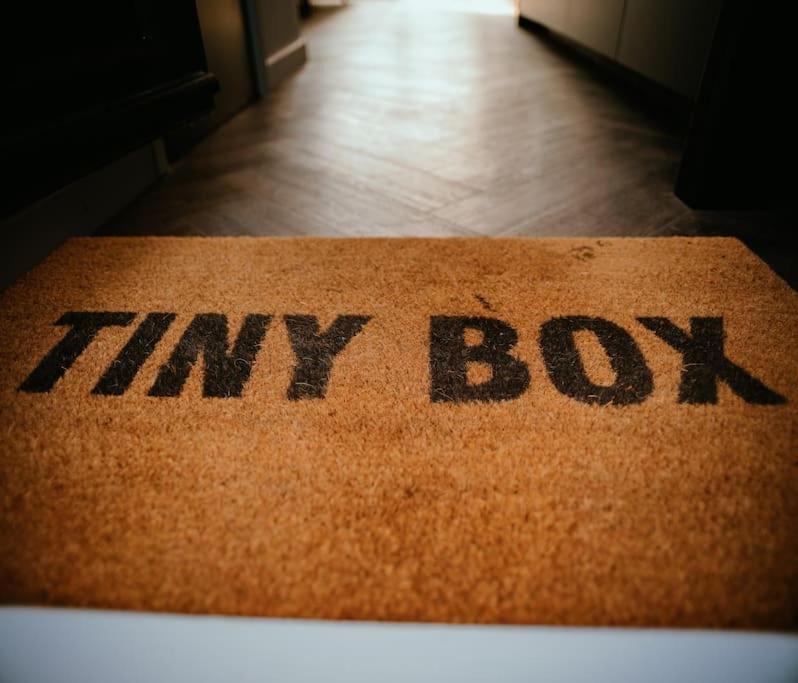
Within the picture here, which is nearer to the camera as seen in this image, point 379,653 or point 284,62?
point 379,653

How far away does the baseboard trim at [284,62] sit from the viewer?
284cm

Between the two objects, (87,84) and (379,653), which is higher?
(87,84)

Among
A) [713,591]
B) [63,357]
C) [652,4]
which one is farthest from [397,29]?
[713,591]

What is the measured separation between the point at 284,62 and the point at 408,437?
117 inches

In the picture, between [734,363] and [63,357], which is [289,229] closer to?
[63,357]

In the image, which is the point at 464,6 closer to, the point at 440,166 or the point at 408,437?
the point at 440,166

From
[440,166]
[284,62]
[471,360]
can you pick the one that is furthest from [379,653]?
[284,62]

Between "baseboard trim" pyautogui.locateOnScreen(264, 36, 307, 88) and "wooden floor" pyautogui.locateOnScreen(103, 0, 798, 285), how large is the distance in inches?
3.5

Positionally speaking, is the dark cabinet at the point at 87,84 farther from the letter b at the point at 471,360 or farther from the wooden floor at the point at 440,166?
the letter b at the point at 471,360

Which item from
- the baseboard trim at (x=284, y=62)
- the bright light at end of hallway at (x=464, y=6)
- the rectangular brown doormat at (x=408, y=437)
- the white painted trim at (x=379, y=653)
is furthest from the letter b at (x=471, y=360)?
the bright light at end of hallway at (x=464, y=6)

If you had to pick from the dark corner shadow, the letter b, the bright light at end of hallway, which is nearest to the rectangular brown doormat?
the letter b

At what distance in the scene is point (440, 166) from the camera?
5.88 feet

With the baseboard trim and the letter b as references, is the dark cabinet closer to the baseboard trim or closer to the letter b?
the letter b

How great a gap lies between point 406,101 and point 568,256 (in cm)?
170
